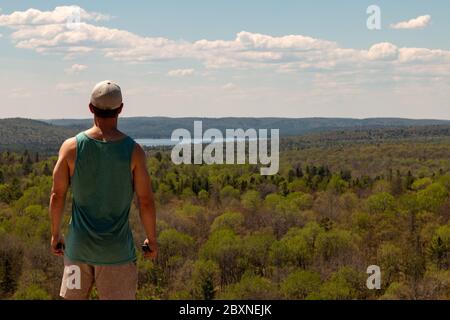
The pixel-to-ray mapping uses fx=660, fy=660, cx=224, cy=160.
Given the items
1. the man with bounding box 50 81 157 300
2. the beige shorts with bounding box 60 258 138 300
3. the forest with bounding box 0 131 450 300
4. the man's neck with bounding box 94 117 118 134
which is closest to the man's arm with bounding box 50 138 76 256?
the man with bounding box 50 81 157 300

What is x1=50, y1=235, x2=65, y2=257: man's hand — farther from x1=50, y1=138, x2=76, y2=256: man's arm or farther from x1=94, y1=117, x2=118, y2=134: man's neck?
x1=94, y1=117, x2=118, y2=134: man's neck

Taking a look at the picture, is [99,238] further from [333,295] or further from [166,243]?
[166,243]

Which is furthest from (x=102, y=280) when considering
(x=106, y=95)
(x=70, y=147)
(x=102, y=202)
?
(x=106, y=95)

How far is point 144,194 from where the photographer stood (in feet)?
14.4

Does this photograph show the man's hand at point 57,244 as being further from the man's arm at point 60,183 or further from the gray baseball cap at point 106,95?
the gray baseball cap at point 106,95

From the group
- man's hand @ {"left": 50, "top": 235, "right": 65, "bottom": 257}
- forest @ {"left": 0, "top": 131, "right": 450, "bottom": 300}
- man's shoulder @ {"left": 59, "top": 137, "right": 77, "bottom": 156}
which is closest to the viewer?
man's shoulder @ {"left": 59, "top": 137, "right": 77, "bottom": 156}

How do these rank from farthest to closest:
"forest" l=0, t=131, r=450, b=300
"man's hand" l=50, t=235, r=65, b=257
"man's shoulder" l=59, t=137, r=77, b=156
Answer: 1. "forest" l=0, t=131, r=450, b=300
2. "man's hand" l=50, t=235, r=65, b=257
3. "man's shoulder" l=59, t=137, r=77, b=156

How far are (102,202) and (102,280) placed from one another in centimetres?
55

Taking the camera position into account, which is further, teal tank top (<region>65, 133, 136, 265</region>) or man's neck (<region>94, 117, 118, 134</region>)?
man's neck (<region>94, 117, 118, 134</region>)

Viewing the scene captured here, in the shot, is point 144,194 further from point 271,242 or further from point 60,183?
point 271,242

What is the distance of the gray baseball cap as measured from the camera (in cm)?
431

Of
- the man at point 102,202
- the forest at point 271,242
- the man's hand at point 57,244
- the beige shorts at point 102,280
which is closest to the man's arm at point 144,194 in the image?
the man at point 102,202

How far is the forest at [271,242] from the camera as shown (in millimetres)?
57125
